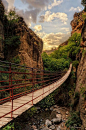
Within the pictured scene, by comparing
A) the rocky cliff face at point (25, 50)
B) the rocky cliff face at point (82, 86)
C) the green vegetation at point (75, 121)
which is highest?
the rocky cliff face at point (25, 50)

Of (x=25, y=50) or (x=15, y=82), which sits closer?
(x=15, y=82)

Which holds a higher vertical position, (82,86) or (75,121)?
(82,86)

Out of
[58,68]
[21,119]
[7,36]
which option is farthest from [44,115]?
[7,36]

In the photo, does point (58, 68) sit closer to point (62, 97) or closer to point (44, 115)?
point (62, 97)

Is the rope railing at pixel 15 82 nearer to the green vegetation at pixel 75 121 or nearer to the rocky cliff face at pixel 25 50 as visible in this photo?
the rocky cliff face at pixel 25 50

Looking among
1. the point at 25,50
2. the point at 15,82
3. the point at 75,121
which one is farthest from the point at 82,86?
the point at 25,50

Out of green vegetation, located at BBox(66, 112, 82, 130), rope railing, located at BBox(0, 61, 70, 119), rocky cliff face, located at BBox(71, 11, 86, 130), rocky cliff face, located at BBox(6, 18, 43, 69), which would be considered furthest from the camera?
rocky cliff face, located at BBox(6, 18, 43, 69)

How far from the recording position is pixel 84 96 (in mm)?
4762

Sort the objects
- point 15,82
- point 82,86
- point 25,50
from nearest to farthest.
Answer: point 82,86 → point 15,82 → point 25,50

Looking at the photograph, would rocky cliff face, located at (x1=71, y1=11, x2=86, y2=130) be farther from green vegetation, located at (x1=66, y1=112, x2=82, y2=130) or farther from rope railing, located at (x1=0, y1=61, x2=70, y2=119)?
rope railing, located at (x1=0, y1=61, x2=70, y2=119)

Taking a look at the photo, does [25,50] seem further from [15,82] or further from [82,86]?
[82,86]

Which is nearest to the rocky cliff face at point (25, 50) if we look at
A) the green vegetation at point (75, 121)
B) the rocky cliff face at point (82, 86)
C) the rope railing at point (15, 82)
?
the rope railing at point (15, 82)

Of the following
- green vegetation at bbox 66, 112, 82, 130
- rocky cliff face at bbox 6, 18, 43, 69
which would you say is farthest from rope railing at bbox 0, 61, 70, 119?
green vegetation at bbox 66, 112, 82, 130

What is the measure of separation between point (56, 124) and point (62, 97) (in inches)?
166
